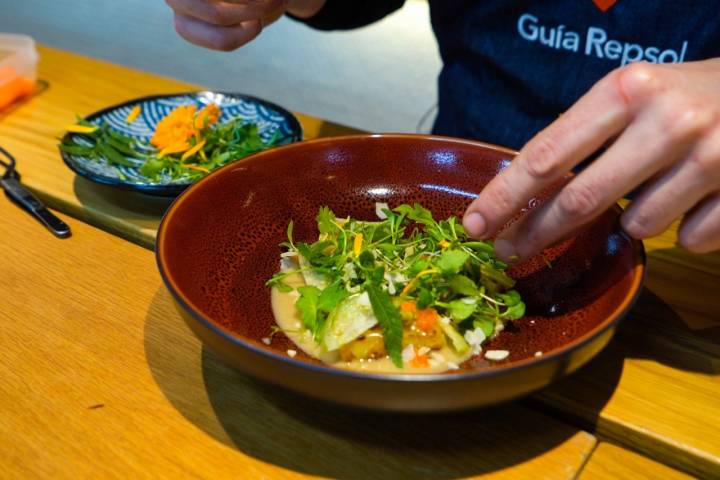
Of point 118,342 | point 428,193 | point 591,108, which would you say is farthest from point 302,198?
point 591,108

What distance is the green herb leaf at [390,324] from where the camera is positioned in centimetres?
78

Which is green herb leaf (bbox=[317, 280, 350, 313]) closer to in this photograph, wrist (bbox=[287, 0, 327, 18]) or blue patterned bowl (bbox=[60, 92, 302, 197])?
blue patterned bowl (bbox=[60, 92, 302, 197])

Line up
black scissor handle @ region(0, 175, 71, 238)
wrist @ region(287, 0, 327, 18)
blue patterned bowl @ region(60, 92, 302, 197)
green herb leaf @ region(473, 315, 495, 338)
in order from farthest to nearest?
wrist @ region(287, 0, 327, 18)
blue patterned bowl @ region(60, 92, 302, 197)
black scissor handle @ region(0, 175, 71, 238)
green herb leaf @ region(473, 315, 495, 338)

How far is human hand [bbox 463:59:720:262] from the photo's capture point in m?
0.73

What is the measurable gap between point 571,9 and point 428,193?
52 centimetres

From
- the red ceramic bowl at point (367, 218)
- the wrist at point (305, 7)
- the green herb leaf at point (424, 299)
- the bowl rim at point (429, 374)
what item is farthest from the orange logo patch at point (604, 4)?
the green herb leaf at point (424, 299)

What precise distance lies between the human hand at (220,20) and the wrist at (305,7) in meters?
0.31

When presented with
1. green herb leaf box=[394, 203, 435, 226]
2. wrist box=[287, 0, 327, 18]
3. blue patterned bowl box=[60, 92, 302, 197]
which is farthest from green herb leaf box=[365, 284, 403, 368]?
wrist box=[287, 0, 327, 18]

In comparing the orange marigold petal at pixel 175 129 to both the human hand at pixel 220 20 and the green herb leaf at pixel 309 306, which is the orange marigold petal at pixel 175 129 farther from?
the green herb leaf at pixel 309 306

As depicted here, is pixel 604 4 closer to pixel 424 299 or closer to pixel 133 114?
pixel 424 299

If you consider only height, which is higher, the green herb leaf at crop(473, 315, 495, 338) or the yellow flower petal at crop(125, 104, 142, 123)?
the green herb leaf at crop(473, 315, 495, 338)

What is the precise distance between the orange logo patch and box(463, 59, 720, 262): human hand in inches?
20.7

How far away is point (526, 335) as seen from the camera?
88cm

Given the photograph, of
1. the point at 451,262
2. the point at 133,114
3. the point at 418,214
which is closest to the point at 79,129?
the point at 133,114
